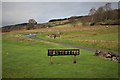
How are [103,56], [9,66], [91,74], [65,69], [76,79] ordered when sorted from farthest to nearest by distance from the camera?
[103,56]
[9,66]
[65,69]
[91,74]
[76,79]

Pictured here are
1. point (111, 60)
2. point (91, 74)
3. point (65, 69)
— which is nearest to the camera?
point (91, 74)

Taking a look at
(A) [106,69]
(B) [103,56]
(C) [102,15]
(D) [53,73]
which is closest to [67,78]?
(D) [53,73]

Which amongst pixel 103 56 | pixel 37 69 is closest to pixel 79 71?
pixel 37 69

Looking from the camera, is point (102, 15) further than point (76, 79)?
Yes

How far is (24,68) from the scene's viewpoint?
23344mm

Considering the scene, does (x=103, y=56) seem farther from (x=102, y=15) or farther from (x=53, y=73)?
(x=102, y=15)

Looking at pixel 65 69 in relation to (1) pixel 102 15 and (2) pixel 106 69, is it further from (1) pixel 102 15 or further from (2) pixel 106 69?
(1) pixel 102 15

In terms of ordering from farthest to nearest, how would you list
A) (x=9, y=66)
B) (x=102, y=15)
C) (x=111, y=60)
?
(x=102, y=15), (x=111, y=60), (x=9, y=66)

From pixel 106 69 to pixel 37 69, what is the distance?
285 inches

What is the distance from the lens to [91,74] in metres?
20.2

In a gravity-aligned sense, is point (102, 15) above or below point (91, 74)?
above

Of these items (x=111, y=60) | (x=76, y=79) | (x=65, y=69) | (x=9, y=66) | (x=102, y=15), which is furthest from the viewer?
(x=102, y=15)

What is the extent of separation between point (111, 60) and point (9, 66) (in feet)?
42.2

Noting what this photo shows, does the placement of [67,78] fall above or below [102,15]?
below
